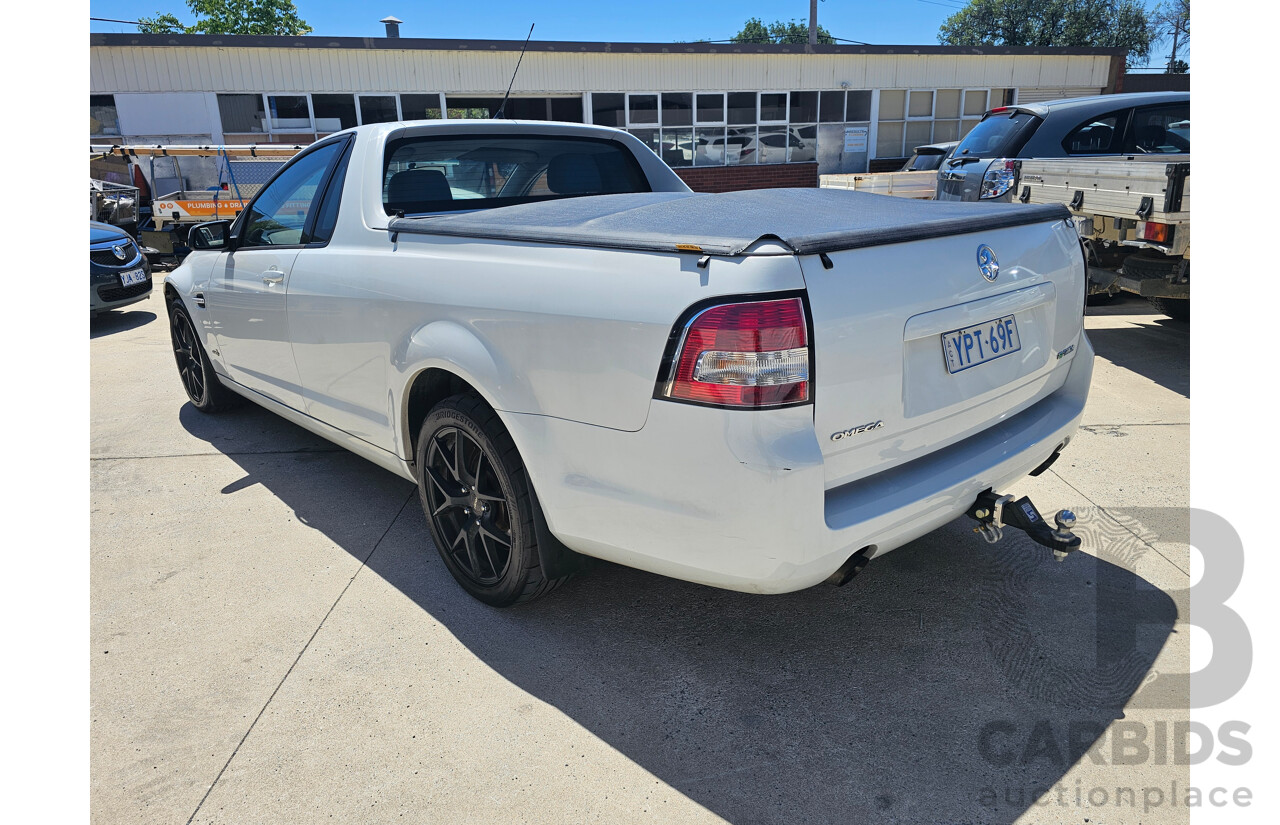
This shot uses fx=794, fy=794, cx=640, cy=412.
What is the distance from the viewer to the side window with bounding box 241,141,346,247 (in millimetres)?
3648

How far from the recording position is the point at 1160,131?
7.46 m

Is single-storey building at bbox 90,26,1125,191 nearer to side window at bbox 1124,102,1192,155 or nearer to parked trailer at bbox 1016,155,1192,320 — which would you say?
side window at bbox 1124,102,1192,155

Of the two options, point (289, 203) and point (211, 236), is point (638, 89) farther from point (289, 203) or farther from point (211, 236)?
point (289, 203)

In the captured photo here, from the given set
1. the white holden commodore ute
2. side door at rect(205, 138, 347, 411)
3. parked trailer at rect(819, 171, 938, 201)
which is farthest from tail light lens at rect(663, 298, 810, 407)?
parked trailer at rect(819, 171, 938, 201)


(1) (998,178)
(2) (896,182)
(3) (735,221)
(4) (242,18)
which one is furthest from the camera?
(4) (242,18)

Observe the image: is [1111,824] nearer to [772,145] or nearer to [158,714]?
[158,714]

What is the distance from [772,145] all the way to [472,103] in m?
7.58

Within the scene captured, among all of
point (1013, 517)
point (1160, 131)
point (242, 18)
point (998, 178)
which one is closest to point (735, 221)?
point (1013, 517)

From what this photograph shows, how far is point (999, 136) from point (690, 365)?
23.5ft

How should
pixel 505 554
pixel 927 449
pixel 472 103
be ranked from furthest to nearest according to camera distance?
pixel 472 103
pixel 505 554
pixel 927 449

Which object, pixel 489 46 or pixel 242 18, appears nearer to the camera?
pixel 489 46

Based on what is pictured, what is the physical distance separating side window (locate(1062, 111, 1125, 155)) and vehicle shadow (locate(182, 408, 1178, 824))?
225 inches

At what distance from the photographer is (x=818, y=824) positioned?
1958mm

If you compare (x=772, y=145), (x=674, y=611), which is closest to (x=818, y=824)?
(x=674, y=611)
